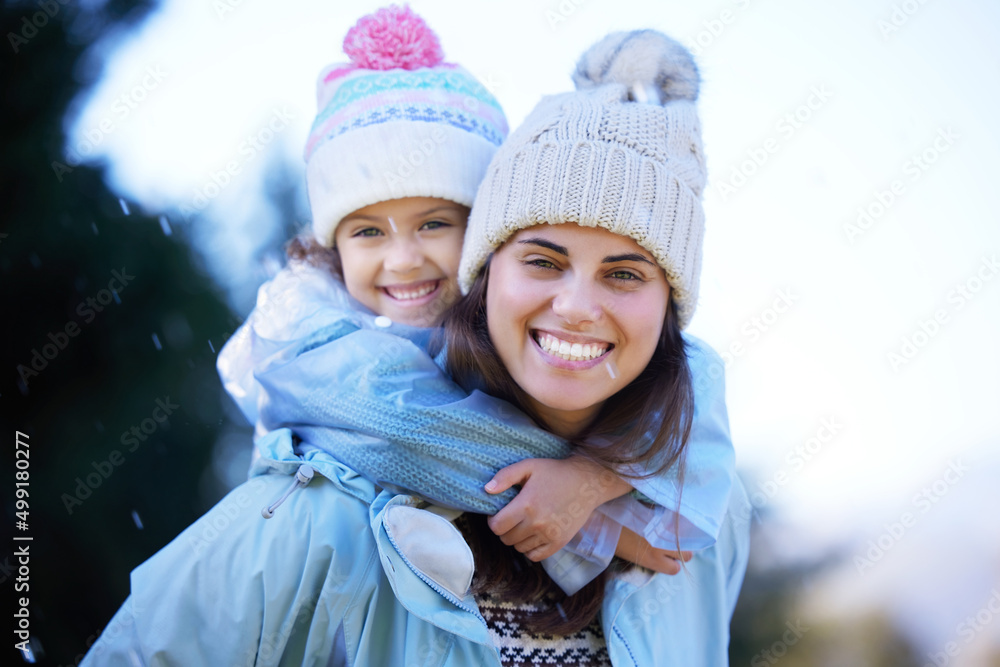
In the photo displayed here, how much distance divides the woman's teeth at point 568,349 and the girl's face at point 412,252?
0.64 metres

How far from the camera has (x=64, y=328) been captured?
3.15 meters

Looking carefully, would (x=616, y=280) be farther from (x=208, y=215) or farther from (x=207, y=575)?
(x=208, y=215)

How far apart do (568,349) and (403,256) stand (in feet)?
2.54

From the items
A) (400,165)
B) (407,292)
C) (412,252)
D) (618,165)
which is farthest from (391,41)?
(618,165)

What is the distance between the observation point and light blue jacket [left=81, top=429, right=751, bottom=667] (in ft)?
5.02

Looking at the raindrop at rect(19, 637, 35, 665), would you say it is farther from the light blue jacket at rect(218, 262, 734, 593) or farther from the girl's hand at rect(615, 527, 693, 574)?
the girl's hand at rect(615, 527, 693, 574)

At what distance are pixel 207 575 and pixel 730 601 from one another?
5.30 ft

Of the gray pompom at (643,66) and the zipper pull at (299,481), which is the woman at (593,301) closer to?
the gray pompom at (643,66)

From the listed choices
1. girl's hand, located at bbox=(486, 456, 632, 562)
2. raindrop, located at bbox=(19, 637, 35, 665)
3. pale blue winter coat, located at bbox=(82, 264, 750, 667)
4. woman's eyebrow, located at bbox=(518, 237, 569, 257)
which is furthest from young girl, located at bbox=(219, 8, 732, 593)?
raindrop, located at bbox=(19, 637, 35, 665)

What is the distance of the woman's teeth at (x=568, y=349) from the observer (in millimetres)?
1751

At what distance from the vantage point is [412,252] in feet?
7.58

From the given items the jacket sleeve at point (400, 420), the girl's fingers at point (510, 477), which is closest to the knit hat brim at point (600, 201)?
the jacket sleeve at point (400, 420)

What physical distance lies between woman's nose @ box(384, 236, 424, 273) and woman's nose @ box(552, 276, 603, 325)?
693 millimetres

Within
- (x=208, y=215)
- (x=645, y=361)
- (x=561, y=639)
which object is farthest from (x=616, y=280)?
(x=208, y=215)
